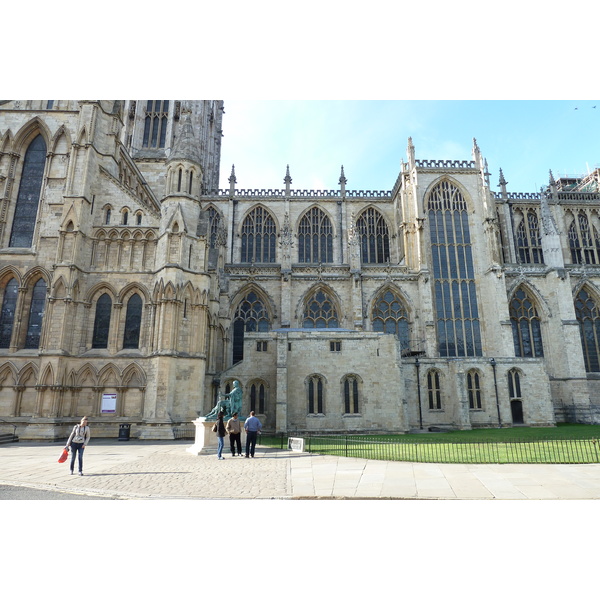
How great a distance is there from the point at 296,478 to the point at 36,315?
17935 mm

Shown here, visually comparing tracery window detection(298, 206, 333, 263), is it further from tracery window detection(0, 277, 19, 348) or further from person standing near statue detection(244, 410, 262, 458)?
person standing near statue detection(244, 410, 262, 458)

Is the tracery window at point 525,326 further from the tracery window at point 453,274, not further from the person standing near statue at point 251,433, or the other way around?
the person standing near statue at point 251,433

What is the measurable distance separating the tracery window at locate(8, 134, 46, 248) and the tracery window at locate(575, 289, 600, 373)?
40.9 meters

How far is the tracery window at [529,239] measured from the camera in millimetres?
39925

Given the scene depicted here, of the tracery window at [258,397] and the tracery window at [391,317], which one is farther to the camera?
the tracery window at [391,317]

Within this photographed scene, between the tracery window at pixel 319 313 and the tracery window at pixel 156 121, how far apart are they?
24.8 metres

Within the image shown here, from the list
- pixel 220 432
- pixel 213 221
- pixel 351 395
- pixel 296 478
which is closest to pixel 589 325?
pixel 351 395

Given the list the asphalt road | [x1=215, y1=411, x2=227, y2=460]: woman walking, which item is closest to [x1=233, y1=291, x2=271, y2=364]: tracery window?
[x1=215, y1=411, x2=227, y2=460]: woman walking

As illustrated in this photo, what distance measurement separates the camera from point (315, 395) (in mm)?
23547

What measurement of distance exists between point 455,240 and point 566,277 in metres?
9.26

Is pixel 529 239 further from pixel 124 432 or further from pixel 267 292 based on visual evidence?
pixel 124 432

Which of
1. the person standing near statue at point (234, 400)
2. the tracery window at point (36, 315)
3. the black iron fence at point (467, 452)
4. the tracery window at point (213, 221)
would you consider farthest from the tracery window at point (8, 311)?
the tracery window at point (213, 221)

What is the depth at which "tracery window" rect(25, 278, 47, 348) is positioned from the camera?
66.8ft
